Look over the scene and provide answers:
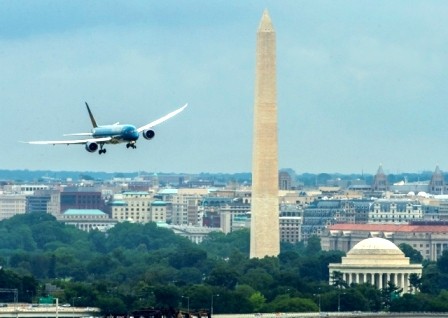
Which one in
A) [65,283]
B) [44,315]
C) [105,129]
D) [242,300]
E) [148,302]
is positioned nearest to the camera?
[105,129]

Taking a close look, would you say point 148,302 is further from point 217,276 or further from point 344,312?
point 217,276

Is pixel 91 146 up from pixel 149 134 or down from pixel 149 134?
down

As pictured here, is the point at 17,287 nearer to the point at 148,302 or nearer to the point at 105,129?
the point at 148,302

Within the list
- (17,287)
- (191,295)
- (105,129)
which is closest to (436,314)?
(191,295)

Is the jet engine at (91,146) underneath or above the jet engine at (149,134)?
underneath

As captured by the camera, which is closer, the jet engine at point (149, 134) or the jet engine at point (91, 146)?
the jet engine at point (91, 146)

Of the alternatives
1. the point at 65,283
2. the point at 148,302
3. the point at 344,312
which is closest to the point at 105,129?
the point at 148,302

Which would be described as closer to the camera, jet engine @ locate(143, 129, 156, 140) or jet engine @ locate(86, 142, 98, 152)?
jet engine @ locate(86, 142, 98, 152)

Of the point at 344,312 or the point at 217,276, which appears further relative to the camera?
the point at 217,276

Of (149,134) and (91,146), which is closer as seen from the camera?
(91,146)

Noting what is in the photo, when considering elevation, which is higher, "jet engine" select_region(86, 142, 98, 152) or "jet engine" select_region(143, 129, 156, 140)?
"jet engine" select_region(143, 129, 156, 140)

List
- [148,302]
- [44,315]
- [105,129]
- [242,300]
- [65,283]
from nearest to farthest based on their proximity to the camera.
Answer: [105,129], [44,315], [148,302], [242,300], [65,283]
